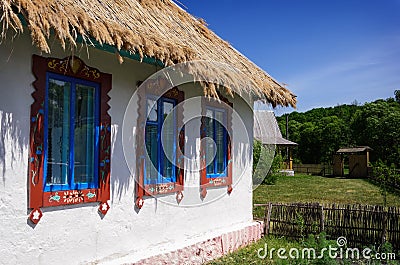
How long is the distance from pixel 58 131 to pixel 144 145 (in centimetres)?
143

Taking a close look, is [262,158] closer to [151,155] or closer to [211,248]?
[211,248]

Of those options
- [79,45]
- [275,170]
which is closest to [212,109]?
[79,45]

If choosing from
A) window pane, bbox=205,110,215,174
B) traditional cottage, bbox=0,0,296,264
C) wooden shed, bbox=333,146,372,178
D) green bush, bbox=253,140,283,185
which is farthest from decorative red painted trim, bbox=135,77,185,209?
wooden shed, bbox=333,146,372,178

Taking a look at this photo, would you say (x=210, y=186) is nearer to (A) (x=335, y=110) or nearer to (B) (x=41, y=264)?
(B) (x=41, y=264)

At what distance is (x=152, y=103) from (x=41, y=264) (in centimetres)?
264

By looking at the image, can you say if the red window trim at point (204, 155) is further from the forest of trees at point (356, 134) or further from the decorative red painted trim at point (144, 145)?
the forest of trees at point (356, 134)

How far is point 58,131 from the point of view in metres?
4.77

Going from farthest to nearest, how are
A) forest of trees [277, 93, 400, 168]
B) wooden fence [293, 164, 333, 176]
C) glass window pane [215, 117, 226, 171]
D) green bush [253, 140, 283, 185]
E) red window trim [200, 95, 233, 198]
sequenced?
wooden fence [293, 164, 333, 176], forest of trees [277, 93, 400, 168], green bush [253, 140, 283, 185], glass window pane [215, 117, 226, 171], red window trim [200, 95, 233, 198]

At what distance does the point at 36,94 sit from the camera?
4.47m

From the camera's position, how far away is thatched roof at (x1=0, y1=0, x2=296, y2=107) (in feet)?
12.6

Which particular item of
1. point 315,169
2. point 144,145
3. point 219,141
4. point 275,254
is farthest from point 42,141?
point 315,169

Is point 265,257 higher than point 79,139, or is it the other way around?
point 79,139

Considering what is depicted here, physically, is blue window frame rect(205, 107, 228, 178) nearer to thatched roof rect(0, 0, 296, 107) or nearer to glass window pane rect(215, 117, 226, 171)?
glass window pane rect(215, 117, 226, 171)

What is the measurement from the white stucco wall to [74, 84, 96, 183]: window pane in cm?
31
